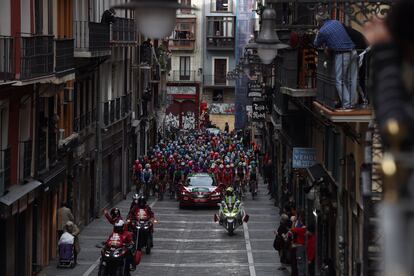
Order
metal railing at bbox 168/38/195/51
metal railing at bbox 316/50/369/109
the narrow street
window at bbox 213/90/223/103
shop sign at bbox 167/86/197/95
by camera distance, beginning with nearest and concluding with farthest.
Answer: metal railing at bbox 316/50/369/109 → the narrow street → metal railing at bbox 168/38/195/51 → window at bbox 213/90/223/103 → shop sign at bbox 167/86/197/95

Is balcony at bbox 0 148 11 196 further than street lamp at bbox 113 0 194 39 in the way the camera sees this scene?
Yes

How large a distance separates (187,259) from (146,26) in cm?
2130

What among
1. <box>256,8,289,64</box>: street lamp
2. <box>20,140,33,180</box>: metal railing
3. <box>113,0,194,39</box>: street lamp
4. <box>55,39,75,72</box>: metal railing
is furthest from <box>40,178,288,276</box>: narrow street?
<box>113,0,194,39</box>: street lamp

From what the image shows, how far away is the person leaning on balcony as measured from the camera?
15438mm

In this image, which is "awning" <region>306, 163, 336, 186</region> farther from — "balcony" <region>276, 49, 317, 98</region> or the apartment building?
the apartment building

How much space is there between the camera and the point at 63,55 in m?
25.5

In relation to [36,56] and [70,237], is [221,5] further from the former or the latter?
[36,56]

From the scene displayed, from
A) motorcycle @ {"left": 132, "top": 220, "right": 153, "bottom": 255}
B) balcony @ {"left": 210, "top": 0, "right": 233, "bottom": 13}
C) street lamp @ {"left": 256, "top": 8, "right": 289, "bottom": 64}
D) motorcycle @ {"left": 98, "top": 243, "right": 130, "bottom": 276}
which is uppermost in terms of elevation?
balcony @ {"left": 210, "top": 0, "right": 233, "bottom": 13}

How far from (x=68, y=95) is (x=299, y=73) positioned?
653 cm

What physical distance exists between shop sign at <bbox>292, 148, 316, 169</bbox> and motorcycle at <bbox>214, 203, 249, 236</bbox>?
4371mm

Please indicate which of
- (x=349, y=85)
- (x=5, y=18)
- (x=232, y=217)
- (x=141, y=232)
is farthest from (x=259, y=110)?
(x=349, y=85)

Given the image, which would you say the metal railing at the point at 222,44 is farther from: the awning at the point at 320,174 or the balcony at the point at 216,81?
the awning at the point at 320,174

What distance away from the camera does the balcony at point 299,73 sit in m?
26.5

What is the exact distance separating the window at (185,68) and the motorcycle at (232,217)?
61465 mm
